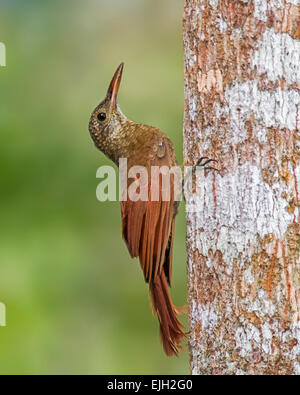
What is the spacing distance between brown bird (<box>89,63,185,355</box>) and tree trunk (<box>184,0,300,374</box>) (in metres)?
0.74

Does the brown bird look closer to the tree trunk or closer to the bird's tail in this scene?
the bird's tail

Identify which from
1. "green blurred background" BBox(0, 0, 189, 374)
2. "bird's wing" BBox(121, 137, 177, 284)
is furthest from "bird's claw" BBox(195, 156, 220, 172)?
"green blurred background" BBox(0, 0, 189, 374)

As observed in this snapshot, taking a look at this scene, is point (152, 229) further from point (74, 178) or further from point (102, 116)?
point (74, 178)

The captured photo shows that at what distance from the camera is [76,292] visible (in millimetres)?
6930

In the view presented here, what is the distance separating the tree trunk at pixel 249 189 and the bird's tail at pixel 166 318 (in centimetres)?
71

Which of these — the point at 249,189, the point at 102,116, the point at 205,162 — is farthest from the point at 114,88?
the point at 249,189

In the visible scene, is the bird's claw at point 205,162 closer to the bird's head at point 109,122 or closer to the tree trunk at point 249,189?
the tree trunk at point 249,189

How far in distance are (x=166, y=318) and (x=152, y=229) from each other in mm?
540

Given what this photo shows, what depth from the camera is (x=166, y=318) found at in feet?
13.7

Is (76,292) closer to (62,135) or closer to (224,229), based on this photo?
(62,135)

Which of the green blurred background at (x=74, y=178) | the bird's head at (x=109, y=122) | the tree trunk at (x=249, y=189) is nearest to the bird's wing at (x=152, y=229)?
the bird's head at (x=109, y=122)

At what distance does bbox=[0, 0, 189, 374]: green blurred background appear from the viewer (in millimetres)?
6277
